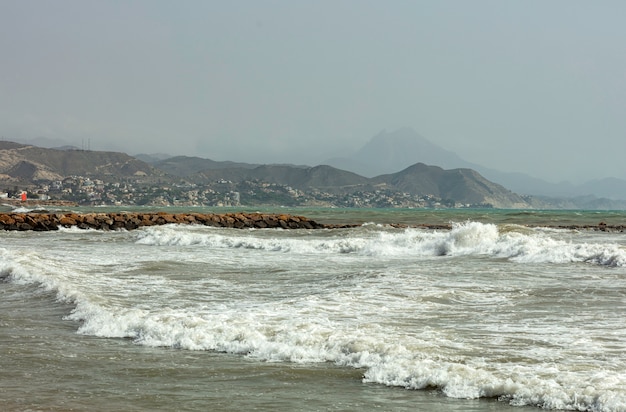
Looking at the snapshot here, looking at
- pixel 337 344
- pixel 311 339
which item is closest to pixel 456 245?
pixel 311 339

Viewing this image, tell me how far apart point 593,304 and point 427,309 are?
3374 millimetres

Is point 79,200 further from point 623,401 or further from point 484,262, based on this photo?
point 623,401

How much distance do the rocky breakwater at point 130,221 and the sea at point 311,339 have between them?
2933cm

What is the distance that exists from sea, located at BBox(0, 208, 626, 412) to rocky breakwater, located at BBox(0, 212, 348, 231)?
96.2 feet

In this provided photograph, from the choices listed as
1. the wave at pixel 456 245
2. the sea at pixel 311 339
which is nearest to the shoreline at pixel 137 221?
the wave at pixel 456 245

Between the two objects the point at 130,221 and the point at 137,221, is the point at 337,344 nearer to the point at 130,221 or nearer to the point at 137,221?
the point at 130,221

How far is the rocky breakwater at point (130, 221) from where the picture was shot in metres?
48.5

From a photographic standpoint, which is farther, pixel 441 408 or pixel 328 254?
pixel 328 254

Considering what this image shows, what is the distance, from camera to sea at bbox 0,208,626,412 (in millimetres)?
7605

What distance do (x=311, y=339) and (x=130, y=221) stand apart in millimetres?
42491

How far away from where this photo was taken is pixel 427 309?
42.8 ft

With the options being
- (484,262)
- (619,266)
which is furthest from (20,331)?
(619,266)

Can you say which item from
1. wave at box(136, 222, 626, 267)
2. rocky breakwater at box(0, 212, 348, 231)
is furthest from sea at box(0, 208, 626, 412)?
rocky breakwater at box(0, 212, 348, 231)

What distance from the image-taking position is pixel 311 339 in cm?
1020
